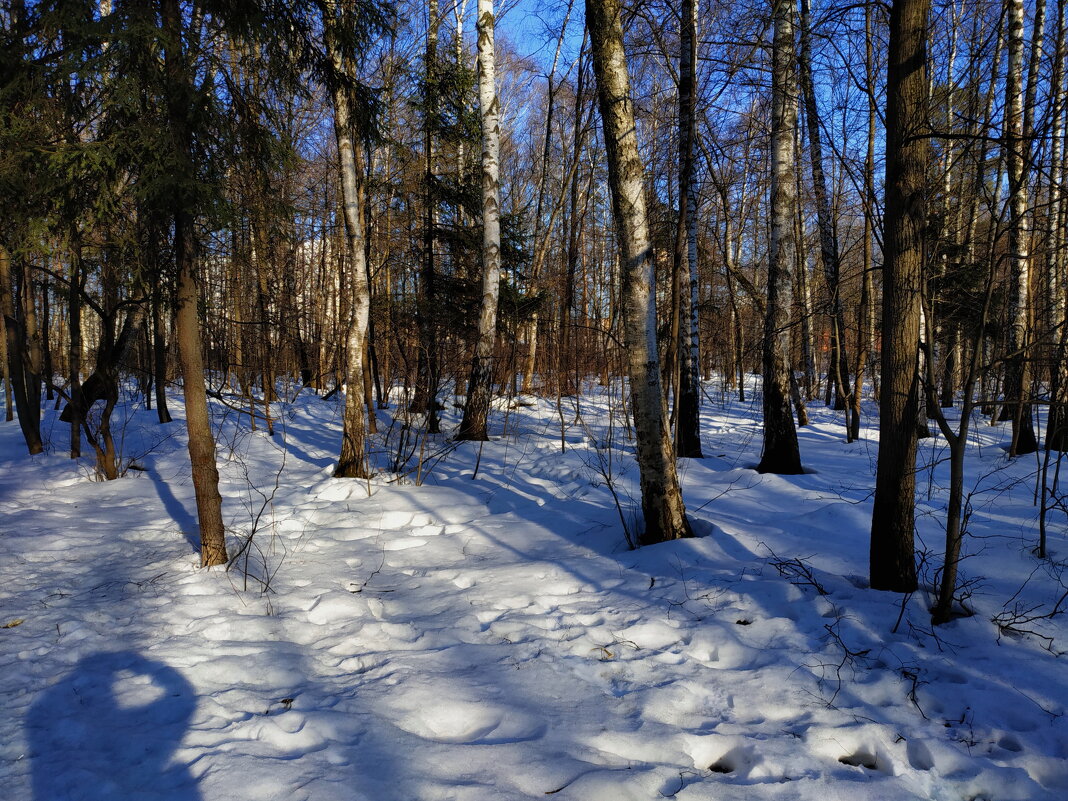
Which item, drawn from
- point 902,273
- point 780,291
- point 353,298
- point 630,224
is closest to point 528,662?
point 902,273

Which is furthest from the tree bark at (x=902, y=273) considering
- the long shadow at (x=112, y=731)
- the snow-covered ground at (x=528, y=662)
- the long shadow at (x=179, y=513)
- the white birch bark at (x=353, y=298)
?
the white birch bark at (x=353, y=298)

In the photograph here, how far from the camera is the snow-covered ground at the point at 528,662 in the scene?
2312 millimetres

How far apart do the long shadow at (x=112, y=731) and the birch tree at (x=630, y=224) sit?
345cm

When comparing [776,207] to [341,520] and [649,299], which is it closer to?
[649,299]

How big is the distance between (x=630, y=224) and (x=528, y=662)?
328 cm

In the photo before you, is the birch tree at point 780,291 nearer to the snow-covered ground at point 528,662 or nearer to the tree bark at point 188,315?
the snow-covered ground at point 528,662

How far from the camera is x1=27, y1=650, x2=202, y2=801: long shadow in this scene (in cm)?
218

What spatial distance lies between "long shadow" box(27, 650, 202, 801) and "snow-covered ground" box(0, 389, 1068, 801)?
12 millimetres

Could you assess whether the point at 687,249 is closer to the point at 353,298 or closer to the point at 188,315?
the point at 353,298

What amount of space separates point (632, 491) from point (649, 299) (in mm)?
2888

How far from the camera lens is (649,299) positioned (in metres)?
4.59

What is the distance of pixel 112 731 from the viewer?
2.52 meters

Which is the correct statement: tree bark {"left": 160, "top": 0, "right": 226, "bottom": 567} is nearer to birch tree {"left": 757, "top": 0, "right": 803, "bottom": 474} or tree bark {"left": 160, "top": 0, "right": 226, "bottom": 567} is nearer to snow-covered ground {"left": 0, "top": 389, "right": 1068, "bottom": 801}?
snow-covered ground {"left": 0, "top": 389, "right": 1068, "bottom": 801}

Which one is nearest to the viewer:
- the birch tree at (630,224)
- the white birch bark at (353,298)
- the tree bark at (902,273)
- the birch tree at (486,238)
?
the tree bark at (902,273)
